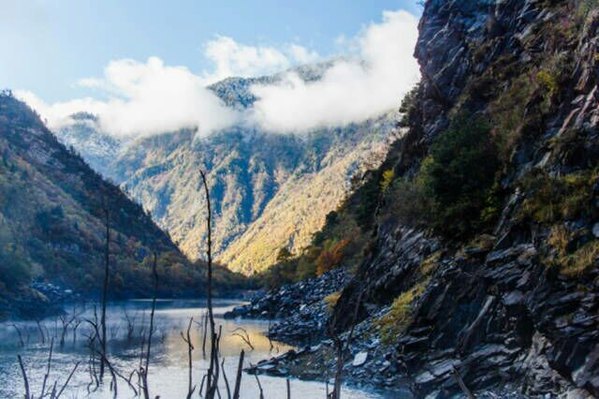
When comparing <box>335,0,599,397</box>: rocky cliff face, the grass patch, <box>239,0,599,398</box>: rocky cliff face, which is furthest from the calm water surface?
the grass patch

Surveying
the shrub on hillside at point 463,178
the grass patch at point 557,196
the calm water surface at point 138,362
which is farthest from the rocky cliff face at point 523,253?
the calm water surface at point 138,362

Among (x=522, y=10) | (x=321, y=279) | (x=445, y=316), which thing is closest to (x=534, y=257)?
(x=445, y=316)

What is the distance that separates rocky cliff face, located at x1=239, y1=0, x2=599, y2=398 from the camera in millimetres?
28062

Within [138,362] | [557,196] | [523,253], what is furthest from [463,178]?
[138,362]

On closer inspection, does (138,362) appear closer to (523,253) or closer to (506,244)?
(506,244)

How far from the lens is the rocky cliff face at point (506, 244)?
28.1 metres

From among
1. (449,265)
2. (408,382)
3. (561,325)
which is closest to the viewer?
(561,325)

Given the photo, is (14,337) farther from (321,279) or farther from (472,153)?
(472,153)

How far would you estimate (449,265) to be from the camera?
37938 mm

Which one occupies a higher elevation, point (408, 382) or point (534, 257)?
point (534, 257)

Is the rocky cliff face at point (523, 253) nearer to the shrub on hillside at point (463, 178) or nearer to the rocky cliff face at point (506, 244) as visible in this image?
the rocky cliff face at point (506, 244)

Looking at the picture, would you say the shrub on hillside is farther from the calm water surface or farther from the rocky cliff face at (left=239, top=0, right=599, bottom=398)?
the calm water surface

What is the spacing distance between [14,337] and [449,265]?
6277cm

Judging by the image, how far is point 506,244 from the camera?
34.0 meters
